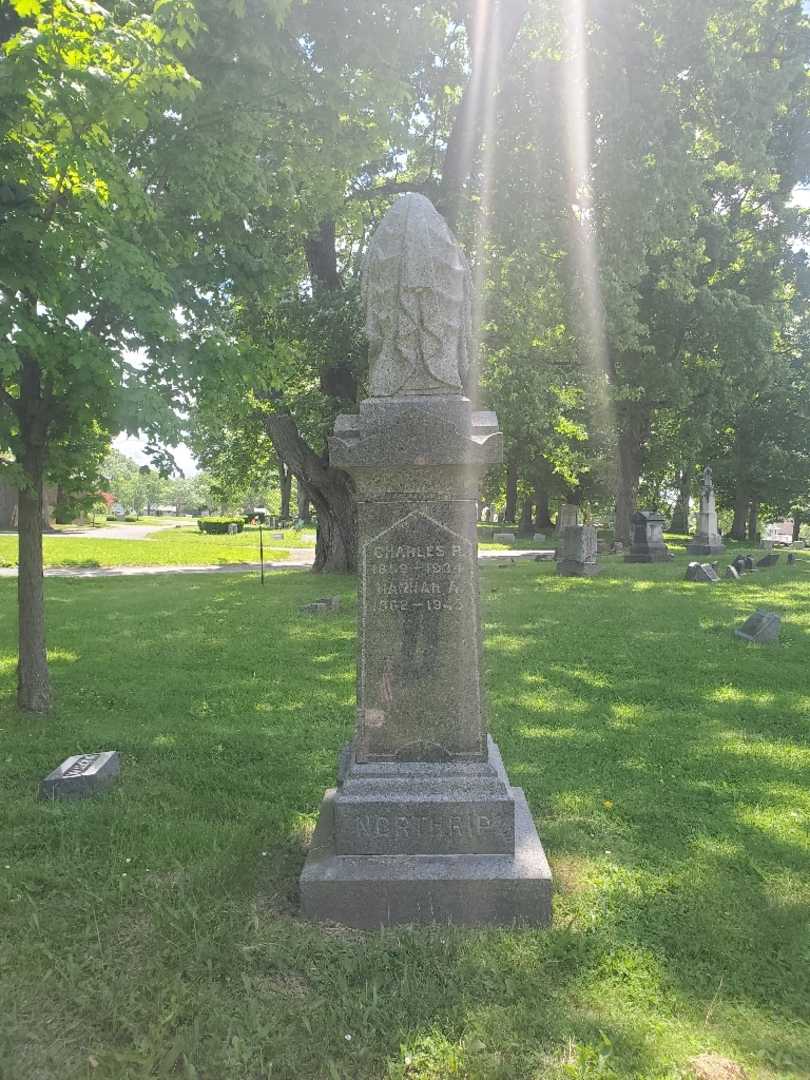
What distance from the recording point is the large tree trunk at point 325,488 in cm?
1558

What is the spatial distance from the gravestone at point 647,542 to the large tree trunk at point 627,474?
164 inches

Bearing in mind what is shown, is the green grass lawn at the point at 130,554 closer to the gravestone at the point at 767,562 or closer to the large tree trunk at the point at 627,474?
the large tree trunk at the point at 627,474

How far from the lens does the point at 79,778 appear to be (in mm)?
4863

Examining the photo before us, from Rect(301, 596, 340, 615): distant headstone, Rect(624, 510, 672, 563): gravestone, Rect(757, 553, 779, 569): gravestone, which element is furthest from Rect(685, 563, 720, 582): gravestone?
Rect(301, 596, 340, 615): distant headstone

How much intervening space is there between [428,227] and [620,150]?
9359 millimetres

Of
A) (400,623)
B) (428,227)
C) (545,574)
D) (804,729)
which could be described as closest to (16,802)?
(400,623)

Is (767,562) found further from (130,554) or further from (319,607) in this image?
Result: (130,554)

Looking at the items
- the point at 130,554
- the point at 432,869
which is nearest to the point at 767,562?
the point at 432,869

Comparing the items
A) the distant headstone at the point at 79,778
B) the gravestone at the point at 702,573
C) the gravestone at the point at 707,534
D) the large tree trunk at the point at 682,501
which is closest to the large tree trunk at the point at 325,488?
the gravestone at the point at 702,573

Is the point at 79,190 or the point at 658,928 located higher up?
the point at 79,190

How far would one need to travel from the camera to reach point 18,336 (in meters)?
4.65

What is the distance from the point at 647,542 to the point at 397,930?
19.0m

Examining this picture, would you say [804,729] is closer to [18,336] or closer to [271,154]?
[18,336]

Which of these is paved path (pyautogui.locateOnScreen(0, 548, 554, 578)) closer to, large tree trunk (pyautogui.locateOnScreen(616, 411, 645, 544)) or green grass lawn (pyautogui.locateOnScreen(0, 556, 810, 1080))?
large tree trunk (pyautogui.locateOnScreen(616, 411, 645, 544))
